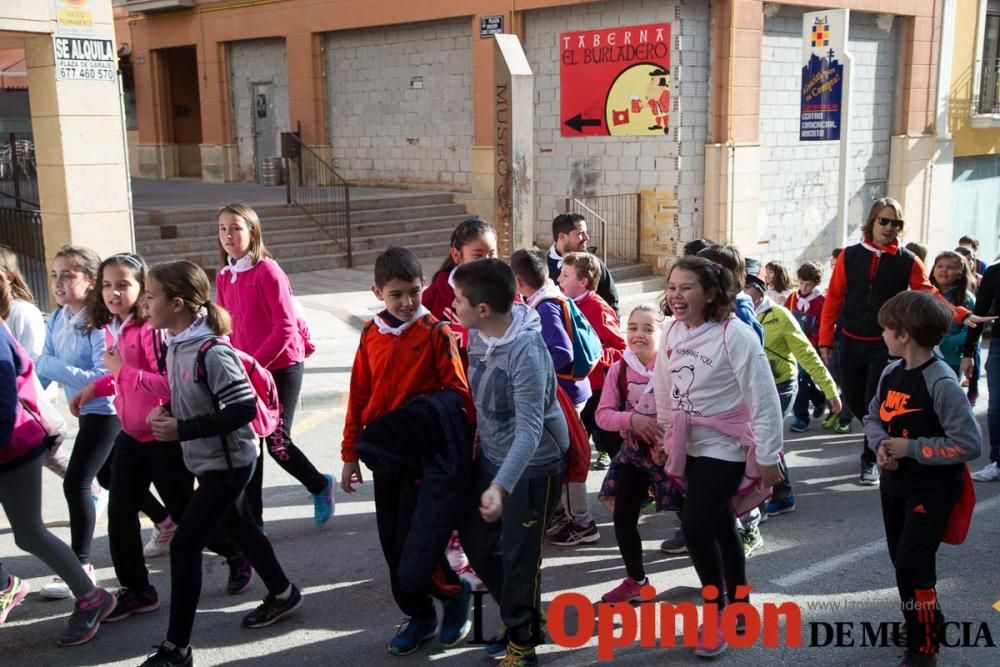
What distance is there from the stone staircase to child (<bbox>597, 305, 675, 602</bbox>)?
34.5ft

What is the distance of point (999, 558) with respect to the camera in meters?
5.24

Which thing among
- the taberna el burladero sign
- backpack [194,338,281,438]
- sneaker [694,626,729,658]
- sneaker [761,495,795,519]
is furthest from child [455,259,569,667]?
the taberna el burladero sign

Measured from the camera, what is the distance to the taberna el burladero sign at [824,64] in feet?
35.9

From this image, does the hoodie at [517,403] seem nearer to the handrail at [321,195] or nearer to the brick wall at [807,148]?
the handrail at [321,195]

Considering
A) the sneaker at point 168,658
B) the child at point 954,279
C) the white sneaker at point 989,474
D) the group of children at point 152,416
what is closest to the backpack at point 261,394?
the group of children at point 152,416

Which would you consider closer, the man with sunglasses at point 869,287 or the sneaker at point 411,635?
the sneaker at point 411,635

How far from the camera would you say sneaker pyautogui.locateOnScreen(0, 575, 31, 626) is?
456 cm

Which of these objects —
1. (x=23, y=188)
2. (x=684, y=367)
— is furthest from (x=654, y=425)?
(x=23, y=188)

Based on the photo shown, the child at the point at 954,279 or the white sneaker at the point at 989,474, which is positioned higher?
the child at the point at 954,279

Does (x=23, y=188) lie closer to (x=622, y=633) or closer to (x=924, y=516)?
(x=622, y=633)

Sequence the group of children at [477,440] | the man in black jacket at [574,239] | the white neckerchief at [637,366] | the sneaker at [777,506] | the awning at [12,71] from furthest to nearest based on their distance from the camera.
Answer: the awning at [12,71] < the man in black jacket at [574,239] < the sneaker at [777,506] < the white neckerchief at [637,366] < the group of children at [477,440]

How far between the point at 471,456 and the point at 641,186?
12.0 m

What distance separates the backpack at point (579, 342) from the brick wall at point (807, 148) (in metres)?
11.2

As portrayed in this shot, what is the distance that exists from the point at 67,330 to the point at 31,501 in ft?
3.06
